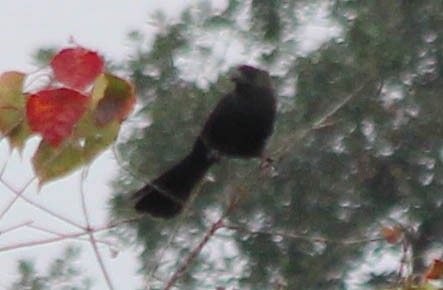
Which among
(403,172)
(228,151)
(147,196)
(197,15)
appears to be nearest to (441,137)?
(403,172)

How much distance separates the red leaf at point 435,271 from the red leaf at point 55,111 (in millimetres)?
571

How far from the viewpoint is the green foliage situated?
31.0 feet

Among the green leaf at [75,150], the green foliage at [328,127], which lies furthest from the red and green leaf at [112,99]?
the green foliage at [328,127]

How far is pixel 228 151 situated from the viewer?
196 inches

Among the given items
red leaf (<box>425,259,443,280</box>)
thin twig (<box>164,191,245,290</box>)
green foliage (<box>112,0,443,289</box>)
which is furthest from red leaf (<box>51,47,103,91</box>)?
green foliage (<box>112,0,443,289</box>)

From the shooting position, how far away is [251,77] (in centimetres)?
521

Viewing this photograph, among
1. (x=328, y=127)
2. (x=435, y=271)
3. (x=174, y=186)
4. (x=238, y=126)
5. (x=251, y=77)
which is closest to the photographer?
(x=435, y=271)

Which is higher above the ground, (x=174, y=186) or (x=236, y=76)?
(x=174, y=186)

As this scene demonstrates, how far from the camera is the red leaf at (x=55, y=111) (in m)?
2.61

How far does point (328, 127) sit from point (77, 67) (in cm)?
678

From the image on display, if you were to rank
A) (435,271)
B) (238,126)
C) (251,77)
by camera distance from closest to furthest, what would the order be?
(435,271), (238,126), (251,77)

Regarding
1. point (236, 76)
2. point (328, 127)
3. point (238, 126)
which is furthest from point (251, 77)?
point (328, 127)

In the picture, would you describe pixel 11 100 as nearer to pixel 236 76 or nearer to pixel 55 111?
pixel 55 111

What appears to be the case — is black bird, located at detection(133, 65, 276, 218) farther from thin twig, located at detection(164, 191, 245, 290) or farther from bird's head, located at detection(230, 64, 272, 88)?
thin twig, located at detection(164, 191, 245, 290)
